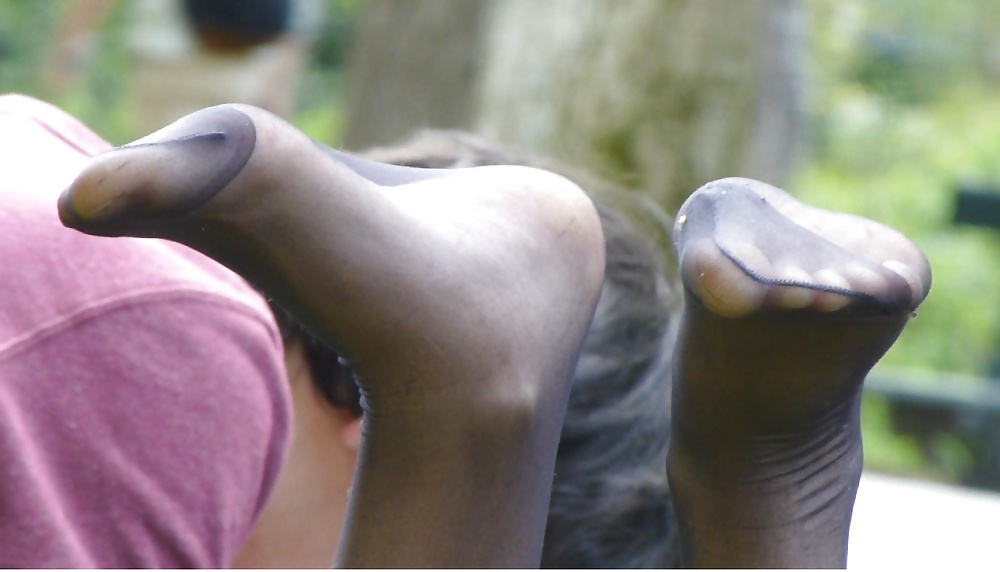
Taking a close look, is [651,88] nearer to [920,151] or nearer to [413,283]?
[413,283]

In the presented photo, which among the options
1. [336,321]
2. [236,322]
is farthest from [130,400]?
[336,321]

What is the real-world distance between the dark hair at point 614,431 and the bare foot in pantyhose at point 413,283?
58 centimetres

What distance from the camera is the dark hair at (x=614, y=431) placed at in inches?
66.6

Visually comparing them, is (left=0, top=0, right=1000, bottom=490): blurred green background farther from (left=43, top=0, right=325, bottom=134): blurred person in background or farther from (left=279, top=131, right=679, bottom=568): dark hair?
(left=279, top=131, right=679, bottom=568): dark hair

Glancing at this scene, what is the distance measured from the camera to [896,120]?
9758 millimetres

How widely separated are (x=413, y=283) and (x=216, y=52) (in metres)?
3.50

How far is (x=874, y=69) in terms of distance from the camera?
10.6m

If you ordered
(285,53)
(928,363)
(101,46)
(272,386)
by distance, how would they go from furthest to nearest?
(101,46)
(928,363)
(285,53)
(272,386)

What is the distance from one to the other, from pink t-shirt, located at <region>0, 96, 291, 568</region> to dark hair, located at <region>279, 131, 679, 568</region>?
0.31 m

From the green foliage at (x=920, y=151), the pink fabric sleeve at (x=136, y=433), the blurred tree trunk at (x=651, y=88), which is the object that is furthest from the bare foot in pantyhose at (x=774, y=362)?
the green foliage at (x=920, y=151)

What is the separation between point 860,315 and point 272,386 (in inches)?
25.9

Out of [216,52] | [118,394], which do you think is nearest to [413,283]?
[118,394]

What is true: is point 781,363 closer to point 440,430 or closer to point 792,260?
point 792,260

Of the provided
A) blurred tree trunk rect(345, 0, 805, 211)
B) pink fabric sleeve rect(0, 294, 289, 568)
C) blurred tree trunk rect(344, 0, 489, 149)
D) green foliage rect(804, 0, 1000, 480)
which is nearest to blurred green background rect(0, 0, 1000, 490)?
green foliage rect(804, 0, 1000, 480)
